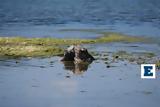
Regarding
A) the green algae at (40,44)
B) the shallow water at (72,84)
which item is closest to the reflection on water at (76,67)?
the shallow water at (72,84)

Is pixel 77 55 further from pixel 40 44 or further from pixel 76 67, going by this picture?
pixel 40 44

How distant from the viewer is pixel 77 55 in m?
37.9

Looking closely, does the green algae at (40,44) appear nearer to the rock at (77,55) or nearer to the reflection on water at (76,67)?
the rock at (77,55)

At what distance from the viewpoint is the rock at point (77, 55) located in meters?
37.8

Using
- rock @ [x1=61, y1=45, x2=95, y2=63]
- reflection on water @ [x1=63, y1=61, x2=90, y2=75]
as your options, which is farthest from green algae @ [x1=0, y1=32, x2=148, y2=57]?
reflection on water @ [x1=63, y1=61, x2=90, y2=75]

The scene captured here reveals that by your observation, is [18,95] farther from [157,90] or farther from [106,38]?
[106,38]

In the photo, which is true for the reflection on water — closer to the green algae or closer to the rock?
the rock

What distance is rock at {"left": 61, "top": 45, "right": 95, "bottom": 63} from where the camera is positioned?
37.8 meters

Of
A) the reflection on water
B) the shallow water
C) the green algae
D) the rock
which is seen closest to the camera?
the shallow water

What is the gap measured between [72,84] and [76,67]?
18.4 ft

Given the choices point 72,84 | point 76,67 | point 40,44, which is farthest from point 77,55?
point 40,44

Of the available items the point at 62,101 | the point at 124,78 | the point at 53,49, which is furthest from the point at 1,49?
the point at 62,101

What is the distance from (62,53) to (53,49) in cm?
108

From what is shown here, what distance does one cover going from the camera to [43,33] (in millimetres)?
61438
